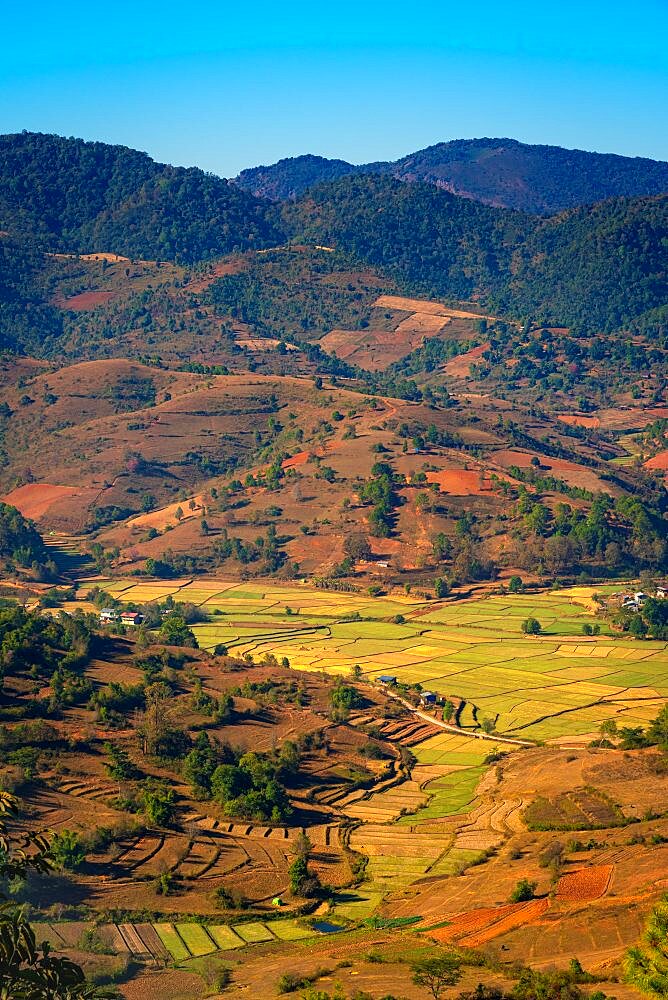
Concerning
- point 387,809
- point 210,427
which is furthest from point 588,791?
point 210,427

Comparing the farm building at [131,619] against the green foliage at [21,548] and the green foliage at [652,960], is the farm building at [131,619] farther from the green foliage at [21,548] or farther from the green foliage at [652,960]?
the green foliage at [652,960]

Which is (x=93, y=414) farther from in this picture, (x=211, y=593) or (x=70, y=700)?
(x=70, y=700)

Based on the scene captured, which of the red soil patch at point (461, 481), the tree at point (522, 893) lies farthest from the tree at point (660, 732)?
the red soil patch at point (461, 481)

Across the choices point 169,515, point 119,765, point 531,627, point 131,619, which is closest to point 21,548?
point 169,515

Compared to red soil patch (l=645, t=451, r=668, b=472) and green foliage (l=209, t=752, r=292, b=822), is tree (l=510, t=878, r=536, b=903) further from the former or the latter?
red soil patch (l=645, t=451, r=668, b=472)

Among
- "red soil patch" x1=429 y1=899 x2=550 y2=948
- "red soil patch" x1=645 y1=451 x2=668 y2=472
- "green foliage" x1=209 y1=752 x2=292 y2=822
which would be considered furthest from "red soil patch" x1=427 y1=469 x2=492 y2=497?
"red soil patch" x1=429 y1=899 x2=550 y2=948
